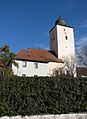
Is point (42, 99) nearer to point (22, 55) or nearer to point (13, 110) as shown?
point (13, 110)

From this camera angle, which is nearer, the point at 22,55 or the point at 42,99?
the point at 42,99

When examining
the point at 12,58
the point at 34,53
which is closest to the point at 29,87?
the point at 12,58

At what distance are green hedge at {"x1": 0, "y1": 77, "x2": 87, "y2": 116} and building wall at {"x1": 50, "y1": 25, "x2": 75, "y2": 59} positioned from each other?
3701 cm

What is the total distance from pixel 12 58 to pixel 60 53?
2012cm

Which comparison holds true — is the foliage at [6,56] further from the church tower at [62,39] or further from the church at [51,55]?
the church tower at [62,39]

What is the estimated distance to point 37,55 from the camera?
51844mm

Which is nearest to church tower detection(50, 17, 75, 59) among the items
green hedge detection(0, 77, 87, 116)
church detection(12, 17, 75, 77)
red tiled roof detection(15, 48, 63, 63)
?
church detection(12, 17, 75, 77)

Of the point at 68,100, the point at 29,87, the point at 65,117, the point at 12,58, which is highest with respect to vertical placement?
the point at 12,58

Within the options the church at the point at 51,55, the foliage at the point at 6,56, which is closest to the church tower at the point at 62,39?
the church at the point at 51,55

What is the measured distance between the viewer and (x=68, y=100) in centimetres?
1652

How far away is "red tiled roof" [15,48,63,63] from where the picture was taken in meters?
48.8

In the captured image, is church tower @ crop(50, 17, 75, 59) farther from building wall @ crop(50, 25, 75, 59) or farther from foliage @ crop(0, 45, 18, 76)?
foliage @ crop(0, 45, 18, 76)

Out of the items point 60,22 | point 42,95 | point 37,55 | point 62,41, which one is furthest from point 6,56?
point 60,22

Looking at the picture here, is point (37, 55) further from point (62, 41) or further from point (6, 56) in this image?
point (6, 56)
